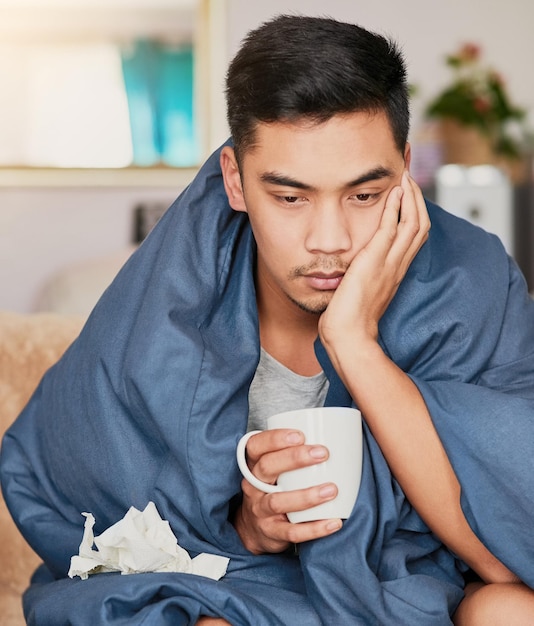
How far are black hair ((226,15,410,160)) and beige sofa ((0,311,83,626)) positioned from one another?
55 centimetres

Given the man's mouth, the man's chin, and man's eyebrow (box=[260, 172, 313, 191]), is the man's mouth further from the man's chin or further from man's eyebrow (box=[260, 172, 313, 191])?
man's eyebrow (box=[260, 172, 313, 191])

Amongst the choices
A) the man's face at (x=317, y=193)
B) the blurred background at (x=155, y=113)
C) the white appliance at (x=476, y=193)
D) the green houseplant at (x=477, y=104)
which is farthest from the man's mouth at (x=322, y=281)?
the green houseplant at (x=477, y=104)

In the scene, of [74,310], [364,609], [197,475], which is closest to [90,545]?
[197,475]

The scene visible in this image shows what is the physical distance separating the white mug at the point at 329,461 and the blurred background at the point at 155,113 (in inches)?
99.3

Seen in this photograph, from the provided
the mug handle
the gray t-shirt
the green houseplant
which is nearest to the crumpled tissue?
the mug handle

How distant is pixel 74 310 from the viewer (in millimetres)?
3223

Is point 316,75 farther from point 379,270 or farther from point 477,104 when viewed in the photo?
point 477,104

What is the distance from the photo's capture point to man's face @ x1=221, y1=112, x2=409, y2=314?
124cm

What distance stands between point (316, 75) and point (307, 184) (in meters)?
0.13

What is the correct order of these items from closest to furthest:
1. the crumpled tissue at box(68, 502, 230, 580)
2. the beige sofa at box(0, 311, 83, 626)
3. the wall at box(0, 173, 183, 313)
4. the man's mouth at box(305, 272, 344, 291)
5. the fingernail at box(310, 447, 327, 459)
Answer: the fingernail at box(310, 447, 327, 459) → the crumpled tissue at box(68, 502, 230, 580) → the man's mouth at box(305, 272, 344, 291) → the beige sofa at box(0, 311, 83, 626) → the wall at box(0, 173, 183, 313)

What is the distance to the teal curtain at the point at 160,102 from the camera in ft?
12.3

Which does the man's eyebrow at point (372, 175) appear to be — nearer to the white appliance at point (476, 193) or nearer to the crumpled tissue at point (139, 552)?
the crumpled tissue at point (139, 552)

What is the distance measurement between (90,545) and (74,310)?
2.05 meters

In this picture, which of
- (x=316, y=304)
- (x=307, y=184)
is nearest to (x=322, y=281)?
(x=316, y=304)
